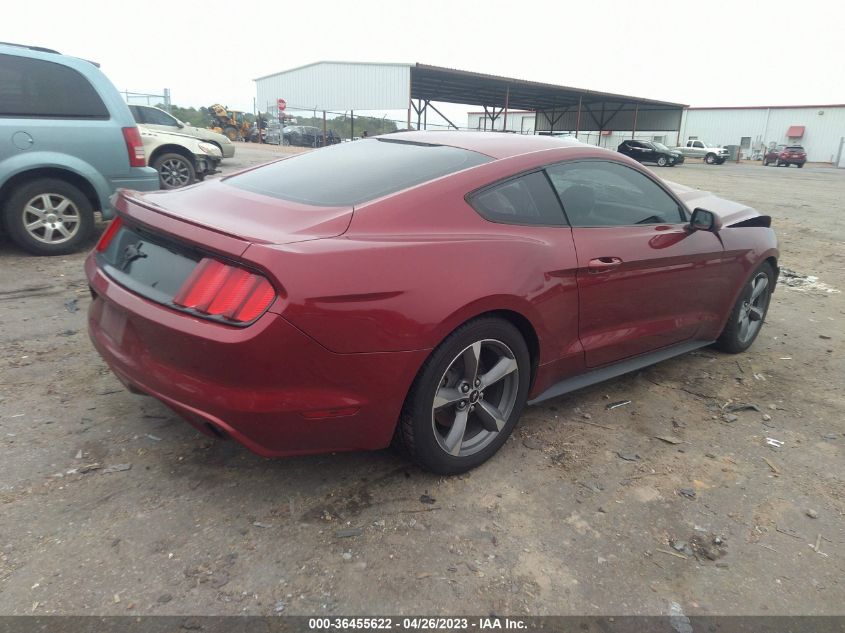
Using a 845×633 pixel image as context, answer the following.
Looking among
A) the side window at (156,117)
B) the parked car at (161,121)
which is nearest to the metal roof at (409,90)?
the parked car at (161,121)

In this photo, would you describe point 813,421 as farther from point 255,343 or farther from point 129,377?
point 129,377

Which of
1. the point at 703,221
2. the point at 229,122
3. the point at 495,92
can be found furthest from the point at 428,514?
the point at 495,92

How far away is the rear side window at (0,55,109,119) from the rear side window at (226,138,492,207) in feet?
12.1

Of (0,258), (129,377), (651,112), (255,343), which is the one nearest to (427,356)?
(255,343)

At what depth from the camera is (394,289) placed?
220 cm

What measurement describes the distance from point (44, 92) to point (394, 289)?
5.25 m

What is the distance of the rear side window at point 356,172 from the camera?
257 centimetres

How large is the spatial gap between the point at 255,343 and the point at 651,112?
5760 centimetres

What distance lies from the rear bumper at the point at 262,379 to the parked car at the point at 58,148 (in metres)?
4.09

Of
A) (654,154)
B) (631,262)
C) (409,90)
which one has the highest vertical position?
(409,90)

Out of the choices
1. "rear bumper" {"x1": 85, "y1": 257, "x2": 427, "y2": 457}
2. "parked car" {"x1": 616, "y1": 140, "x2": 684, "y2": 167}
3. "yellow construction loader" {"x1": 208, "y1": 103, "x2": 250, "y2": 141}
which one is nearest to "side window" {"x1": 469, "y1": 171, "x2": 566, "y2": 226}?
"rear bumper" {"x1": 85, "y1": 257, "x2": 427, "y2": 457}

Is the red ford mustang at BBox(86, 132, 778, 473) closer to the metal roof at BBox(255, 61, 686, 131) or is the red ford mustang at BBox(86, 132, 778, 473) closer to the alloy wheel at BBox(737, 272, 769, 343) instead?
the alloy wheel at BBox(737, 272, 769, 343)

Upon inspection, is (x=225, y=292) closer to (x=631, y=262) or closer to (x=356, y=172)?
(x=356, y=172)

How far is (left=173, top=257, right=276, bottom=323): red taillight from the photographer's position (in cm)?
202
